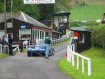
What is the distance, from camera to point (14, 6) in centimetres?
9194

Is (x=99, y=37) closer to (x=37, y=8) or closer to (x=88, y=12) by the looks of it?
(x=37, y=8)

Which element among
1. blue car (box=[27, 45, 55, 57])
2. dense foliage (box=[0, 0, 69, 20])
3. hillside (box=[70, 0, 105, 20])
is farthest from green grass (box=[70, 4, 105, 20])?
blue car (box=[27, 45, 55, 57])

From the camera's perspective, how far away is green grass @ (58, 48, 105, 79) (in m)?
21.3

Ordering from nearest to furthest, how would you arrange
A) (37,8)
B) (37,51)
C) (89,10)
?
(37,51)
(37,8)
(89,10)

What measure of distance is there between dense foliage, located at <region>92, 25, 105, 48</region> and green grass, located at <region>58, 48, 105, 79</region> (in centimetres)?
56

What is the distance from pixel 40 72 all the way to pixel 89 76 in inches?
118

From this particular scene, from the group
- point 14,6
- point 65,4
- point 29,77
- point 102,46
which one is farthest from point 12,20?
point 65,4

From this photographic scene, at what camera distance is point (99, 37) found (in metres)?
38.0

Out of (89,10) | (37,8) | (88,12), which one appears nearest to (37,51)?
(37,8)

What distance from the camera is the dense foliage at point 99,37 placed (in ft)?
123

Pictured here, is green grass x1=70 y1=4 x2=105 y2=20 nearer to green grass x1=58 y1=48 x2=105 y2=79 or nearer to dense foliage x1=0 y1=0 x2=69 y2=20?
dense foliage x1=0 y1=0 x2=69 y2=20

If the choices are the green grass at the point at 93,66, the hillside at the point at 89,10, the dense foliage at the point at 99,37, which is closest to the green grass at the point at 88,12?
the hillside at the point at 89,10

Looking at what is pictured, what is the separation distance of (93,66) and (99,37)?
9465mm

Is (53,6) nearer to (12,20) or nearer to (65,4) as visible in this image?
(65,4)
